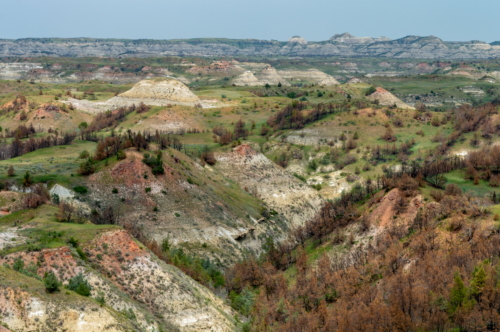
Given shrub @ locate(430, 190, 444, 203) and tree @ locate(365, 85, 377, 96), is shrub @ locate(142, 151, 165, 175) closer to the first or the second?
shrub @ locate(430, 190, 444, 203)

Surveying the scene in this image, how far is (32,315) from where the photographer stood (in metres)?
27.8

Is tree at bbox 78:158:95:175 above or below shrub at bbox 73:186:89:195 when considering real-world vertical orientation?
above

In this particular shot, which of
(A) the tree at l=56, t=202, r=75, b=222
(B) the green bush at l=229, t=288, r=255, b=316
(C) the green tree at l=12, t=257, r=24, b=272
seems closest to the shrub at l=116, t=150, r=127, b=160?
(A) the tree at l=56, t=202, r=75, b=222

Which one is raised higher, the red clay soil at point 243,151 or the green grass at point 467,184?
the green grass at point 467,184

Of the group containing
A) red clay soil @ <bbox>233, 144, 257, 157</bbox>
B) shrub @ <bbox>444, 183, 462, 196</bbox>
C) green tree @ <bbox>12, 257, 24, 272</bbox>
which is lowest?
red clay soil @ <bbox>233, 144, 257, 157</bbox>

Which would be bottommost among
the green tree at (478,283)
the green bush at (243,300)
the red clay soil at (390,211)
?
the green bush at (243,300)

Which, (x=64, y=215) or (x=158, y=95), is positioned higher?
(x=64, y=215)

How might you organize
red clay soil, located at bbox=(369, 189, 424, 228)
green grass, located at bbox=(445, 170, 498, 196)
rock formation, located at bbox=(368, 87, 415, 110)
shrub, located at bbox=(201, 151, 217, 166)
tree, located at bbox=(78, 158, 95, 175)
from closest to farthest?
red clay soil, located at bbox=(369, 189, 424, 228) < green grass, located at bbox=(445, 170, 498, 196) < tree, located at bbox=(78, 158, 95, 175) < shrub, located at bbox=(201, 151, 217, 166) < rock formation, located at bbox=(368, 87, 415, 110)

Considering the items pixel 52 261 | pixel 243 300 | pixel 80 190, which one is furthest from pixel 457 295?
pixel 80 190

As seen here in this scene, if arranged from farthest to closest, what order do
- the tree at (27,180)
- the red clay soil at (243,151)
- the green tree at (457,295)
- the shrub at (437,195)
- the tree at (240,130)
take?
the tree at (240,130) → the red clay soil at (243,151) → the tree at (27,180) → the shrub at (437,195) → the green tree at (457,295)

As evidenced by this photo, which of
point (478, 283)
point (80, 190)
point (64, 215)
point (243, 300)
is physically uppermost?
point (478, 283)

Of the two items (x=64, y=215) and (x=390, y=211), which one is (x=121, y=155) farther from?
(x=390, y=211)

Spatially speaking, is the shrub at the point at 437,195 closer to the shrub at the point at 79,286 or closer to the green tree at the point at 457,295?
the green tree at the point at 457,295

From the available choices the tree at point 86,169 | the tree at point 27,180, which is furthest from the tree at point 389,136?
the tree at point 27,180
